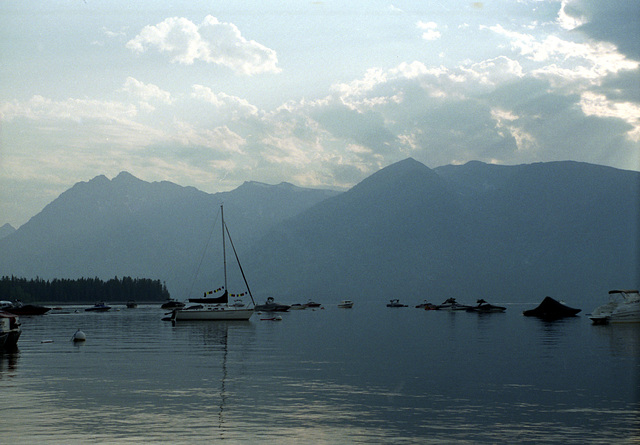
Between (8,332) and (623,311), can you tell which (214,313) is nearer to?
(8,332)

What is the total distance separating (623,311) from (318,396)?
95.6 metres

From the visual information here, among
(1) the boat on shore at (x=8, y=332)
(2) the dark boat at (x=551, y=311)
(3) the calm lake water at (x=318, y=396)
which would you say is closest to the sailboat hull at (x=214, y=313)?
(1) the boat on shore at (x=8, y=332)

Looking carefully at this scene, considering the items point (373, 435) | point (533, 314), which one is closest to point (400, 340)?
point (373, 435)

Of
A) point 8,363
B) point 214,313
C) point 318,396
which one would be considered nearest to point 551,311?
point 214,313

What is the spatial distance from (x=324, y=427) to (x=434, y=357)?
102 feet

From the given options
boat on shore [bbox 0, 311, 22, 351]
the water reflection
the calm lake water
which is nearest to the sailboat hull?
boat on shore [bbox 0, 311, 22, 351]

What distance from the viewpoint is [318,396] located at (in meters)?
33.0

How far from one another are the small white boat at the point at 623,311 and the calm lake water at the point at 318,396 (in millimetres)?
57603

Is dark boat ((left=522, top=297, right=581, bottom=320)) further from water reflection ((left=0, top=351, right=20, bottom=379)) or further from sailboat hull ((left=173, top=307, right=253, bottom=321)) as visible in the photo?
water reflection ((left=0, top=351, right=20, bottom=379))

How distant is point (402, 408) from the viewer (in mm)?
29688

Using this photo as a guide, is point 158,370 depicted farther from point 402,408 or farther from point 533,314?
point 533,314

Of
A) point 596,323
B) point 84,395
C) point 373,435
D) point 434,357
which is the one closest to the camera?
point 373,435

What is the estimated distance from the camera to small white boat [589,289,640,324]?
113619mm

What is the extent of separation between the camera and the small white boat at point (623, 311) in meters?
114
